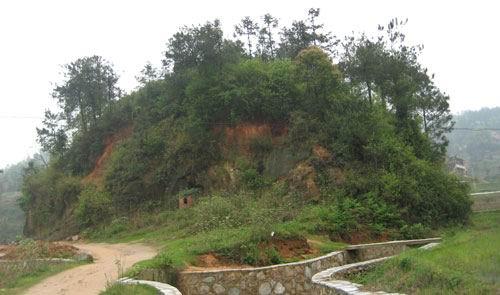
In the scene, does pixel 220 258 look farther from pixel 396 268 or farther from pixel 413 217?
pixel 413 217

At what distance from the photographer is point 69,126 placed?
140 ft

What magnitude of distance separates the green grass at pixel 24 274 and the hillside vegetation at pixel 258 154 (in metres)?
3.44

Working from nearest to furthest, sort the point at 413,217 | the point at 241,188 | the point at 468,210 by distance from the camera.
Result: the point at 413,217 → the point at 468,210 → the point at 241,188

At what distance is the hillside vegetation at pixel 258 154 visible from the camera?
66.2 ft

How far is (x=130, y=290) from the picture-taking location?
947cm

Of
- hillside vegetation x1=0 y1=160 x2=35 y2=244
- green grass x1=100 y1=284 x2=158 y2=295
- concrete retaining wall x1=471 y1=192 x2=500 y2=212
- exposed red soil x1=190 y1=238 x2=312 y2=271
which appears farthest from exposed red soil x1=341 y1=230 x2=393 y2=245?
hillside vegetation x1=0 y1=160 x2=35 y2=244

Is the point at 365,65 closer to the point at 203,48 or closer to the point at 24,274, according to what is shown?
the point at 203,48

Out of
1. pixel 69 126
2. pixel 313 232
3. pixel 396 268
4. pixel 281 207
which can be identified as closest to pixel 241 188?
pixel 281 207

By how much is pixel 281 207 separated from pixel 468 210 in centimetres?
851

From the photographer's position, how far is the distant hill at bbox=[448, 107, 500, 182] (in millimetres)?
79750

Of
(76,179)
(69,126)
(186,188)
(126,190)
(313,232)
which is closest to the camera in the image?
(313,232)

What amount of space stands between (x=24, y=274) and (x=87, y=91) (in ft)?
91.2

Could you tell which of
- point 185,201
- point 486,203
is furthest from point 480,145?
point 185,201

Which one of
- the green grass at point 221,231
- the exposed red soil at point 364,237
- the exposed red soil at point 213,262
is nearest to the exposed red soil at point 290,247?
the green grass at point 221,231
